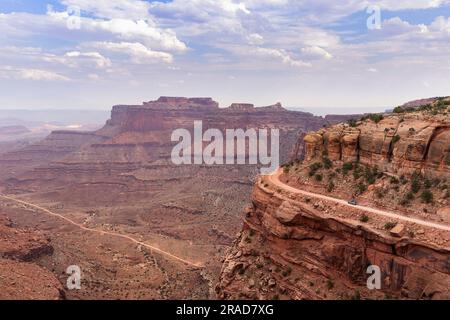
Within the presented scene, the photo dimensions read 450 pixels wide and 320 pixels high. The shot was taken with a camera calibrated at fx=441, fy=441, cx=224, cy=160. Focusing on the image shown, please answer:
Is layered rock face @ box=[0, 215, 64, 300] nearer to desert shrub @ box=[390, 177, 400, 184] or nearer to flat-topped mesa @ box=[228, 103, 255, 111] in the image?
desert shrub @ box=[390, 177, 400, 184]

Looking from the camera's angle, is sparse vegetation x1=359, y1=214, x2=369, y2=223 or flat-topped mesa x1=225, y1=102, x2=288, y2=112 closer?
sparse vegetation x1=359, y1=214, x2=369, y2=223

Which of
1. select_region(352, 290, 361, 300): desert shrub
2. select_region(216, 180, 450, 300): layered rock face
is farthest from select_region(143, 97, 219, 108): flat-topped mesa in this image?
select_region(352, 290, 361, 300): desert shrub

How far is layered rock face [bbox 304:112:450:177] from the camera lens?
35.3 metres

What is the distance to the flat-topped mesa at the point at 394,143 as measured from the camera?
35406 millimetres

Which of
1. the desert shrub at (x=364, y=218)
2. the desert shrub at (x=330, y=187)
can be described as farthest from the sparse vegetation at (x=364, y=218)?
the desert shrub at (x=330, y=187)

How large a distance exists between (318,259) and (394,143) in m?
12.4

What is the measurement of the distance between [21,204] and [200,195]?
5527cm

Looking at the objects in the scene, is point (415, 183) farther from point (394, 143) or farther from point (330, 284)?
point (330, 284)

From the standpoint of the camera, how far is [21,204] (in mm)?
131500

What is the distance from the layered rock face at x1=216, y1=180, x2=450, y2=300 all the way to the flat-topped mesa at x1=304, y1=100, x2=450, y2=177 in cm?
699

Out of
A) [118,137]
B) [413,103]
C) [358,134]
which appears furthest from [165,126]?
[358,134]
